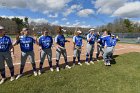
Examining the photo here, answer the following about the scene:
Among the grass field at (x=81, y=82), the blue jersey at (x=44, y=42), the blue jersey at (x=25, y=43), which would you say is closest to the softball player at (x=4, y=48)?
the blue jersey at (x=25, y=43)

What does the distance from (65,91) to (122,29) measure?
80.4 m

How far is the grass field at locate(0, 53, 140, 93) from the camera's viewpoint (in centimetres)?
737

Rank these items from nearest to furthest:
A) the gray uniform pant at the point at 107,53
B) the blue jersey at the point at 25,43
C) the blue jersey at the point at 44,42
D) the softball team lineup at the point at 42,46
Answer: the softball team lineup at the point at 42,46, the blue jersey at the point at 25,43, the blue jersey at the point at 44,42, the gray uniform pant at the point at 107,53

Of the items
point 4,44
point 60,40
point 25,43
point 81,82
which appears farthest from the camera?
point 60,40

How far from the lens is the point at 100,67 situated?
10453 millimetres

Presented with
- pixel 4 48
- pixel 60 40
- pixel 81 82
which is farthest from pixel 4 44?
pixel 81 82

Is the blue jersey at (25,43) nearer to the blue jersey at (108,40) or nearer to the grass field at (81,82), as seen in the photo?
the grass field at (81,82)

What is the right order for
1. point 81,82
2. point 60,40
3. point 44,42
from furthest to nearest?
point 60,40 < point 44,42 < point 81,82

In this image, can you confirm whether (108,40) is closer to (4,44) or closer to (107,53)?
(107,53)

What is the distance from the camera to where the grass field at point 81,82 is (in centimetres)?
737

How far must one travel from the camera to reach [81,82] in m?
8.13

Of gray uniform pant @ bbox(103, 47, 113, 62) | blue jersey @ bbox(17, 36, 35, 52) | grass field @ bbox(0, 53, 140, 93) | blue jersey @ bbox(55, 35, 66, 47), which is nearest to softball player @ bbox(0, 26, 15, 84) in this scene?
blue jersey @ bbox(17, 36, 35, 52)

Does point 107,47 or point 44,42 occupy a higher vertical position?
point 44,42

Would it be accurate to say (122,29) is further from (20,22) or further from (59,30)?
(59,30)
